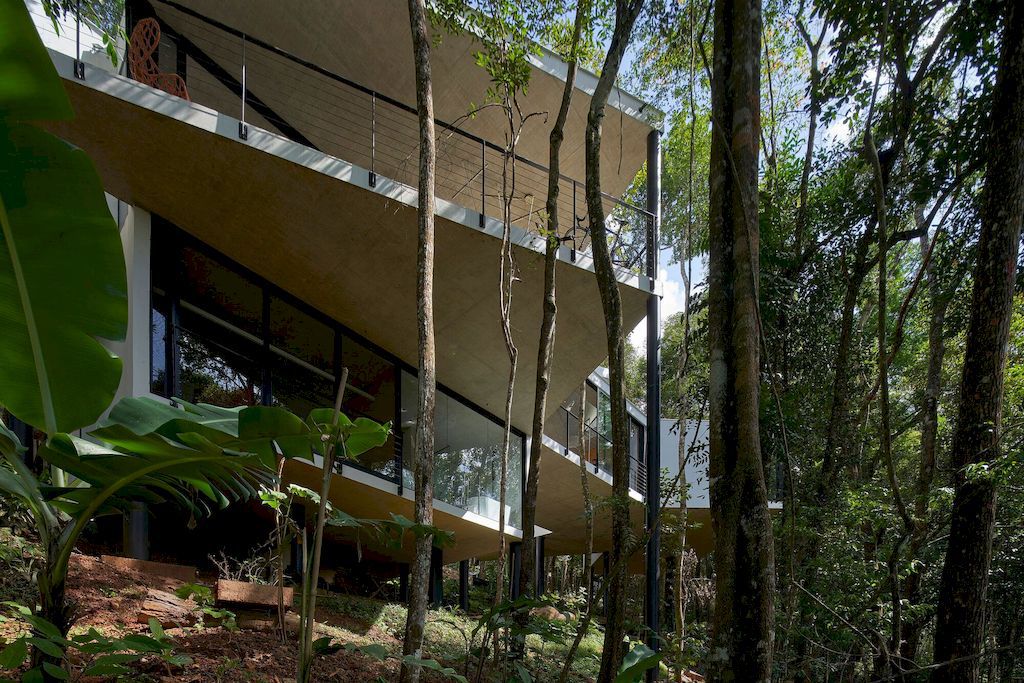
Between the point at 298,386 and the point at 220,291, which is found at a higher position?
the point at 220,291

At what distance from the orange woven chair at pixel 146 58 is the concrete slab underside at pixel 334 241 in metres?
0.75

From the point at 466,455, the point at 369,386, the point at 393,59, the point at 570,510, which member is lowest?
the point at 570,510

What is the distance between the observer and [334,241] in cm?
961

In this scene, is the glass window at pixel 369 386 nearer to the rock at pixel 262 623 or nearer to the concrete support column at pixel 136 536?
the concrete support column at pixel 136 536

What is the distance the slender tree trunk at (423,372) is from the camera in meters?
4.97

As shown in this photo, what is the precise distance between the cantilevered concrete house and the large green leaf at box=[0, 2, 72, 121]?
5853 mm

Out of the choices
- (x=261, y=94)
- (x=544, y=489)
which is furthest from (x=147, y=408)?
(x=544, y=489)

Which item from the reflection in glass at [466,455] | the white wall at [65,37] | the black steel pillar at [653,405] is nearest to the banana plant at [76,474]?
the white wall at [65,37]

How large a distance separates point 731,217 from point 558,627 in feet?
8.76

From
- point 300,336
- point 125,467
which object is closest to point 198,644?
point 125,467

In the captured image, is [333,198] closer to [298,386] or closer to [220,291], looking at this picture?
A: [220,291]

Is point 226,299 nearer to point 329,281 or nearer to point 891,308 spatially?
point 329,281

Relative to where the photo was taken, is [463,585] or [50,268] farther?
[463,585]

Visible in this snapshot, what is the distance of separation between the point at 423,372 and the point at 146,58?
5.30m
